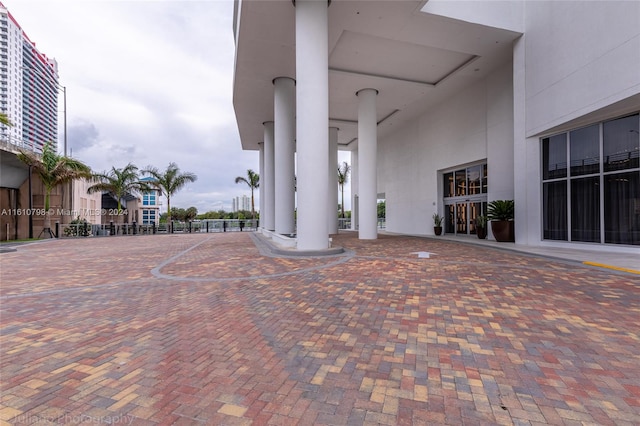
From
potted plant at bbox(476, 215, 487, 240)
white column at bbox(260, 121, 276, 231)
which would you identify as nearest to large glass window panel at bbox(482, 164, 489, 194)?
potted plant at bbox(476, 215, 487, 240)

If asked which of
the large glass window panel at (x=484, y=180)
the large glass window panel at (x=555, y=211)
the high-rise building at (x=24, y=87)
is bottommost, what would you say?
the large glass window panel at (x=555, y=211)

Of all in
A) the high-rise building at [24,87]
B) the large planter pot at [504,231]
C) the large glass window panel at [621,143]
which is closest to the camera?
the large glass window panel at [621,143]

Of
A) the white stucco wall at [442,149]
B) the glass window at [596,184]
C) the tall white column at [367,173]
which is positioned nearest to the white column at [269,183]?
the tall white column at [367,173]

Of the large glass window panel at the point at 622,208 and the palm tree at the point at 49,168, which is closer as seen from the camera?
the large glass window panel at the point at 622,208

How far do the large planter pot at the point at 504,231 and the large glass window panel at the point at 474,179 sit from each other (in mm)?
3819

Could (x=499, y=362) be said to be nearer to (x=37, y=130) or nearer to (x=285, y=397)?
(x=285, y=397)

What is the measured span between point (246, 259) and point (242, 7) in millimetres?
8579

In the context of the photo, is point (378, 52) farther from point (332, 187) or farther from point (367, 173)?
point (332, 187)

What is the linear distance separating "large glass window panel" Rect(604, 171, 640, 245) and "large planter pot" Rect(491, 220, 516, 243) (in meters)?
3.34

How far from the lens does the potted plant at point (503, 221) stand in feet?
42.5

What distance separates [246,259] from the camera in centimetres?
907

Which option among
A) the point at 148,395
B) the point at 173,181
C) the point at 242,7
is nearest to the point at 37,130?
the point at 173,181

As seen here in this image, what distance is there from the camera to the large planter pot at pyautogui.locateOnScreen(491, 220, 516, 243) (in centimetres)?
1291

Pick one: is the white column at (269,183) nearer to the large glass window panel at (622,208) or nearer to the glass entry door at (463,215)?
the glass entry door at (463,215)
